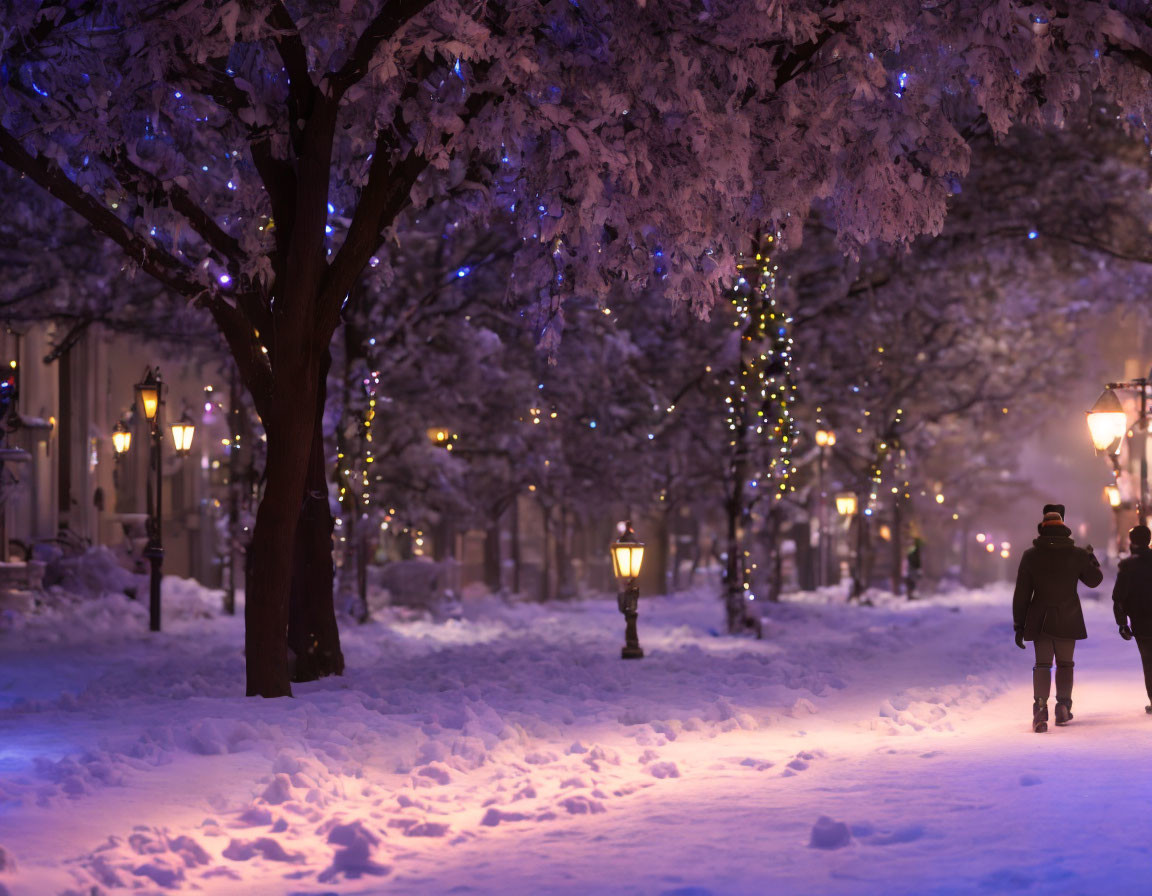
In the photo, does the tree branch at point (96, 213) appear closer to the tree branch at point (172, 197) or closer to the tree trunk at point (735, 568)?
the tree branch at point (172, 197)

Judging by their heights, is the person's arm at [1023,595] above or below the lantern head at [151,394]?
below

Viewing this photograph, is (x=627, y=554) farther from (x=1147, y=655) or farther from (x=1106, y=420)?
(x=1147, y=655)

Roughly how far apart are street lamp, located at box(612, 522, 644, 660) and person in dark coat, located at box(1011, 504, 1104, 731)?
6942 millimetres

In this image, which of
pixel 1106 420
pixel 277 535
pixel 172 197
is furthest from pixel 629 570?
pixel 172 197

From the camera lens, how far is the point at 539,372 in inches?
1421

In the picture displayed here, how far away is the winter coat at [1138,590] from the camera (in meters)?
12.9

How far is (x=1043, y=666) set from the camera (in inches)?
492

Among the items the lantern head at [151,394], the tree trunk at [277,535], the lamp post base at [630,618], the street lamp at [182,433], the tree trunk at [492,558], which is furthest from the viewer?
the tree trunk at [492,558]

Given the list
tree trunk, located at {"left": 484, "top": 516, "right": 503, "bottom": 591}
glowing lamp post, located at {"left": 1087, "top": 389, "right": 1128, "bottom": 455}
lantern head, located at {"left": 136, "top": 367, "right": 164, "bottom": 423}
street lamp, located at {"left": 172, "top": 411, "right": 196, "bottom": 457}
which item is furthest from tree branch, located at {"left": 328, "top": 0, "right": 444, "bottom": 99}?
tree trunk, located at {"left": 484, "top": 516, "right": 503, "bottom": 591}

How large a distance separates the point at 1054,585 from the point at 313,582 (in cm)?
757

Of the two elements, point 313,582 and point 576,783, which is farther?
point 313,582

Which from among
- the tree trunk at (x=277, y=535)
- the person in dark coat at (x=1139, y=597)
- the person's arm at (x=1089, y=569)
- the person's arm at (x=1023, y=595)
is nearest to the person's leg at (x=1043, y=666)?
the person's arm at (x=1023, y=595)

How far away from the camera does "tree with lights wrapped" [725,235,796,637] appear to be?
25547 mm

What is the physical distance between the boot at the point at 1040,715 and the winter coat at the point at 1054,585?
0.54 meters
